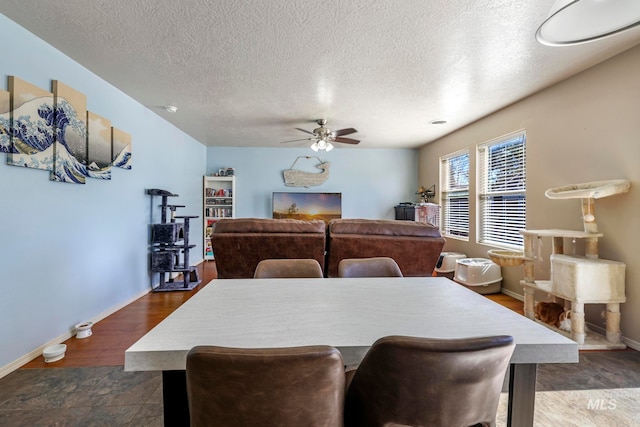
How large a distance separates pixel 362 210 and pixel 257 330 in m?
5.57

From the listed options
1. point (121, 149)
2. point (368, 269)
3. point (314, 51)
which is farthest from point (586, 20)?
point (121, 149)

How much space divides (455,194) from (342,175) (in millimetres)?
2339

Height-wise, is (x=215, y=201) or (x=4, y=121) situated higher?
(x=4, y=121)

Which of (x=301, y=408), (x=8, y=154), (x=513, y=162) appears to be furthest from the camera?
(x=513, y=162)

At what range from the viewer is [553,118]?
2.97m

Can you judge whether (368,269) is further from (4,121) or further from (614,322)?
(4,121)

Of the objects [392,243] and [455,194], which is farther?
[455,194]

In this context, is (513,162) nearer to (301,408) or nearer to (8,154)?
(301,408)

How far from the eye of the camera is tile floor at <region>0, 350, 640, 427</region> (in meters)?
1.50

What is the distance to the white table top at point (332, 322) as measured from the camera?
744 millimetres

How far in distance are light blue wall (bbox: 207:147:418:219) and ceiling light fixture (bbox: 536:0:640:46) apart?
5195 mm

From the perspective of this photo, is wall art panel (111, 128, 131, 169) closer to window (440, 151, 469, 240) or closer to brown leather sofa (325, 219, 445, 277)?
brown leather sofa (325, 219, 445, 277)

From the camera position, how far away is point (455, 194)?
501cm

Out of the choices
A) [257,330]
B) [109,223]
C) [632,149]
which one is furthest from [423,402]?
[109,223]
